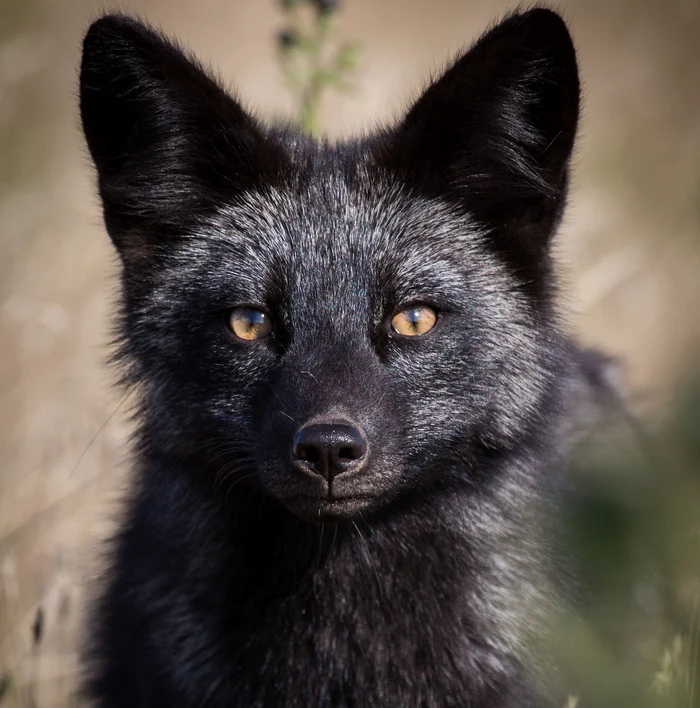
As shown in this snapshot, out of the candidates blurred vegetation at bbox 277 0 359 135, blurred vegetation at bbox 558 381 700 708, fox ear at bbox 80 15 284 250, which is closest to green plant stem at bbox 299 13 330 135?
blurred vegetation at bbox 277 0 359 135

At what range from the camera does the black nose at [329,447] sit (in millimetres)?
2498

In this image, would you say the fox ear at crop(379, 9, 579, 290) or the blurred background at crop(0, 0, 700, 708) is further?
the blurred background at crop(0, 0, 700, 708)

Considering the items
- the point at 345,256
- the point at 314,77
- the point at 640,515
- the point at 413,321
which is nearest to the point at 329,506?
the point at 413,321

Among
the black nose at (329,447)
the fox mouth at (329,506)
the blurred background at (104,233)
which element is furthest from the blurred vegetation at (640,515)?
the fox mouth at (329,506)

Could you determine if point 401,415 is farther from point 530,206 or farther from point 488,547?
point 530,206

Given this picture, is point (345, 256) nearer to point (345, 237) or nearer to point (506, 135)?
point (345, 237)

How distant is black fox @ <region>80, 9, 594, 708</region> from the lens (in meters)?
2.97

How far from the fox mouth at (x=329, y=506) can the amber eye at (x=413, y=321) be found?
0.55 meters

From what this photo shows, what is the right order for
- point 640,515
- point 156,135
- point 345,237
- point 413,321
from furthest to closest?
point 156,135, point 345,237, point 413,321, point 640,515

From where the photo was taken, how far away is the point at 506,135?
3139 millimetres

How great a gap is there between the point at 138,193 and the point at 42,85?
5514mm

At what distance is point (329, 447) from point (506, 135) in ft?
Result: 4.17

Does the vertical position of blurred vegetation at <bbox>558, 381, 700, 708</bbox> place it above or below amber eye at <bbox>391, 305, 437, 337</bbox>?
above

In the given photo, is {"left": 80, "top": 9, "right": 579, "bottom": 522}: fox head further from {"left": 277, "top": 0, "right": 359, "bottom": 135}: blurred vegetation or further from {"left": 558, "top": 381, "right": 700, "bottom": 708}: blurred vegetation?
{"left": 558, "top": 381, "right": 700, "bottom": 708}: blurred vegetation
